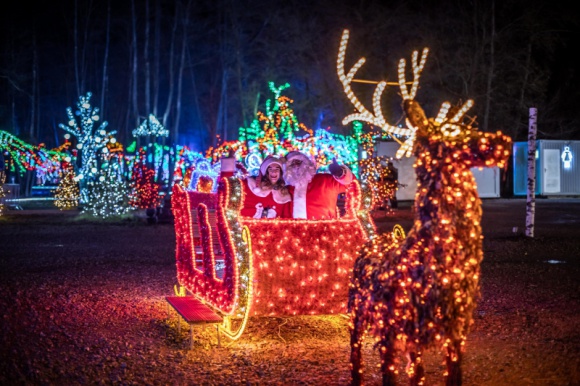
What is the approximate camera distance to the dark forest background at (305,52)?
3459 cm

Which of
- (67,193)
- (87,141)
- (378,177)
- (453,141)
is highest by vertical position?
(87,141)

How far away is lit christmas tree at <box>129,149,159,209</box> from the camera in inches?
931

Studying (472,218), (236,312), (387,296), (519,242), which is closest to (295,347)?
(236,312)

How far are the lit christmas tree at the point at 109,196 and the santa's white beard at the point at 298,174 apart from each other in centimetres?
1641

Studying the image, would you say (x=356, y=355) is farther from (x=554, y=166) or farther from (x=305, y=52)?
(x=305, y=52)

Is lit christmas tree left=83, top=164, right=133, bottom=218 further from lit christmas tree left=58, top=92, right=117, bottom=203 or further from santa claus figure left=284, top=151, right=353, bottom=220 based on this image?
santa claus figure left=284, top=151, right=353, bottom=220

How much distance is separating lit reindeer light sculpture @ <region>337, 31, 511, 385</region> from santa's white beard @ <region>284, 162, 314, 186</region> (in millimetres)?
3383

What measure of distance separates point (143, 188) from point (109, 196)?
43.9 inches

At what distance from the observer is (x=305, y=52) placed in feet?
125

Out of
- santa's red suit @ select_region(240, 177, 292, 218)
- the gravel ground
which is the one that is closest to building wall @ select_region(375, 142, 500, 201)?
the gravel ground

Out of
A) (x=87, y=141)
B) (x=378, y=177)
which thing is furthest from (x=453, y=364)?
(x=87, y=141)

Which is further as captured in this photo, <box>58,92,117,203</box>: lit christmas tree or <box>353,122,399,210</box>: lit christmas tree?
<box>58,92,117,203</box>: lit christmas tree

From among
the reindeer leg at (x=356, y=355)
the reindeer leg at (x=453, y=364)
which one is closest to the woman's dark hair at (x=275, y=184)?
the reindeer leg at (x=356, y=355)

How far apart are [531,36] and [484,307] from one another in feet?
95.2
